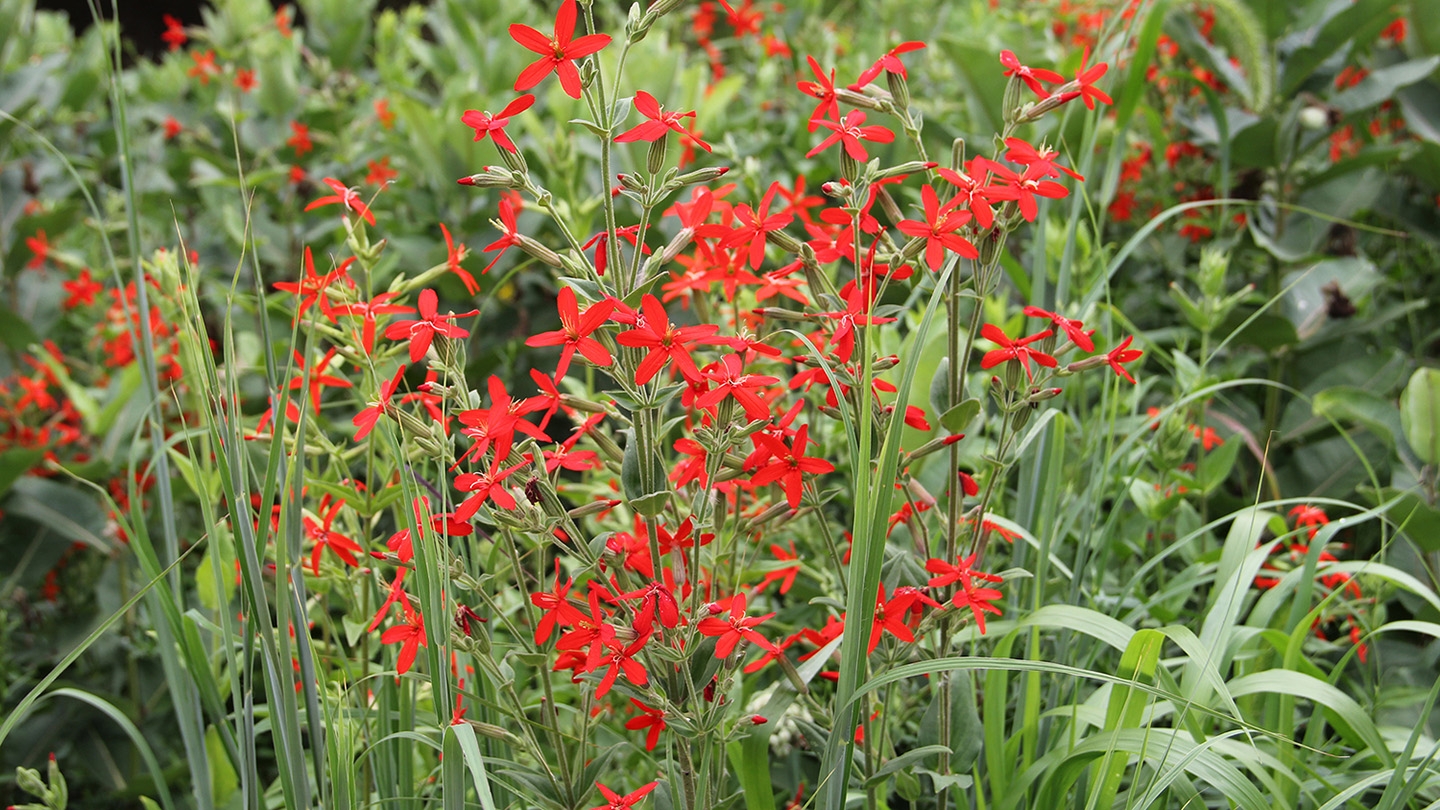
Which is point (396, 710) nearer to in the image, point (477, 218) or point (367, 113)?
point (477, 218)

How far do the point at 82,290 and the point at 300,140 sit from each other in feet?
2.22

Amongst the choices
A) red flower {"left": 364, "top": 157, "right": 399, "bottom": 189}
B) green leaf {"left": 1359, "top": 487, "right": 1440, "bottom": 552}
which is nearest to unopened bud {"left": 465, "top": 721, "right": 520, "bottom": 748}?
green leaf {"left": 1359, "top": 487, "right": 1440, "bottom": 552}

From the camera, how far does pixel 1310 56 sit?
235cm

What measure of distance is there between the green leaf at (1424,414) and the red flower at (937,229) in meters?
1.16

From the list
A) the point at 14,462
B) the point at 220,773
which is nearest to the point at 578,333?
the point at 220,773

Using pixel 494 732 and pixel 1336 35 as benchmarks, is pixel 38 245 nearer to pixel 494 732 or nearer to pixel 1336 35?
pixel 494 732

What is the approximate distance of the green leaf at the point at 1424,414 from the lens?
70.2 inches

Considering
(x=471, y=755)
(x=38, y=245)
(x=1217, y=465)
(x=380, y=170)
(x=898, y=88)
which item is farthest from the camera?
(x=380, y=170)

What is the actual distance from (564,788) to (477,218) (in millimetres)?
1563

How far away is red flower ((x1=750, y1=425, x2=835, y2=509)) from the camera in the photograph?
1.04 metres

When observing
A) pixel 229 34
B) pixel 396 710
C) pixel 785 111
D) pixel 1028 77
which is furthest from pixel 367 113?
pixel 1028 77

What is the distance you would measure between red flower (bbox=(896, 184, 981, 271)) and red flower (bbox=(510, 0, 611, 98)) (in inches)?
13.7

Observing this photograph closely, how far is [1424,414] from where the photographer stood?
1788 mm

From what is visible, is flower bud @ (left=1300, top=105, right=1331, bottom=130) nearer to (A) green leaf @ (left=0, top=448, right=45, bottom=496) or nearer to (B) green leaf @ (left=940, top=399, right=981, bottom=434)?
(B) green leaf @ (left=940, top=399, right=981, bottom=434)
